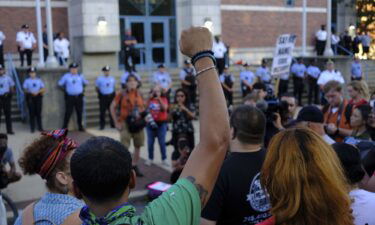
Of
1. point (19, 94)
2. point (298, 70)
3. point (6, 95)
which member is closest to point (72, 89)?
point (6, 95)

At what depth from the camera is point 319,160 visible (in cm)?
188

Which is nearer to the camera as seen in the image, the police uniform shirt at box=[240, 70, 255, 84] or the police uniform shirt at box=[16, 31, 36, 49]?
the police uniform shirt at box=[240, 70, 255, 84]

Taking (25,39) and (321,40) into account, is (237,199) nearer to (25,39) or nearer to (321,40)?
(25,39)

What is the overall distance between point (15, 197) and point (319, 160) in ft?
21.7

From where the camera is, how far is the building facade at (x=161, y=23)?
1970cm

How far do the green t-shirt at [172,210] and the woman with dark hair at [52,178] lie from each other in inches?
24.2

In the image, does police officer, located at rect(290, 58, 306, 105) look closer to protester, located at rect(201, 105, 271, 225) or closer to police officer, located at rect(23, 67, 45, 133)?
police officer, located at rect(23, 67, 45, 133)

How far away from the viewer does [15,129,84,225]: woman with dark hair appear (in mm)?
2158

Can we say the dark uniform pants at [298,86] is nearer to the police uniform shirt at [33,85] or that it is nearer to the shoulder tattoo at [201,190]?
the police uniform shirt at [33,85]

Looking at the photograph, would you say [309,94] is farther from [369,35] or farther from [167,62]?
[369,35]

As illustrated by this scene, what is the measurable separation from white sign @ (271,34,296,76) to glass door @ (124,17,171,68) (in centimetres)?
1308

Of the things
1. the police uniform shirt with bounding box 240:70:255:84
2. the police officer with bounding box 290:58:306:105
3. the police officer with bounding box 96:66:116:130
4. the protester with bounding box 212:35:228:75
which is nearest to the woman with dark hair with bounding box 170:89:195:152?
the police officer with bounding box 96:66:116:130

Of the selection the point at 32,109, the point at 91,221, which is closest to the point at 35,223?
the point at 91,221

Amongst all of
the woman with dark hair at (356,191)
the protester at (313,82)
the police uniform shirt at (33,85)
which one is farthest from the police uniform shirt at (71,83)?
the woman with dark hair at (356,191)
